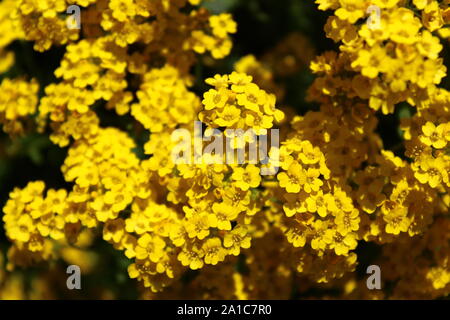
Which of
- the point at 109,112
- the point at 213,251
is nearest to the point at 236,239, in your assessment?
the point at 213,251

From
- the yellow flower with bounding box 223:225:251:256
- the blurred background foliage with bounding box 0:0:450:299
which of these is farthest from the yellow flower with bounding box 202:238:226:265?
the blurred background foliage with bounding box 0:0:450:299

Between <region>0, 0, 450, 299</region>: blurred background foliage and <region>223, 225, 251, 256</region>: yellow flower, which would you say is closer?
<region>223, 225, 251, 256</region>: yellow flower

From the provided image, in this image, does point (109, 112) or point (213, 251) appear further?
point (109, 112)

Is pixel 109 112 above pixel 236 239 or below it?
above

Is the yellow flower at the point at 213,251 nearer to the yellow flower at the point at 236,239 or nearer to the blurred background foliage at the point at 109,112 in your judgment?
the yellow flower at the point at 236,239

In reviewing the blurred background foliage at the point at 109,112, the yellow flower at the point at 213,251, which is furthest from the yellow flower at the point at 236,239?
the blurred background foliage at the point at 109,112

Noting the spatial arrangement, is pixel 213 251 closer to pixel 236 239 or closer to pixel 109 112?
pixel 236 239

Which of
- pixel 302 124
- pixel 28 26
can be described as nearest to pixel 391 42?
pixel 302 124

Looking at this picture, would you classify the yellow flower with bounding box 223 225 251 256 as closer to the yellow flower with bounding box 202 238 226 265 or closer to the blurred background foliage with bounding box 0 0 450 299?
the yellow flower with bounding box 202 238 226 265

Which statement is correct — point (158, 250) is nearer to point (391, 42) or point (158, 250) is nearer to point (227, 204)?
point (227, 204)
